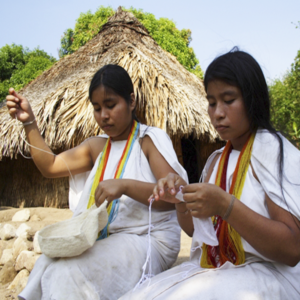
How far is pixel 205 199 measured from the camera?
1.20 metres

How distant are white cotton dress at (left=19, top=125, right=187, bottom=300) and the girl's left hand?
1.74 ft

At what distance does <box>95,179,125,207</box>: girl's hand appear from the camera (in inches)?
63.8

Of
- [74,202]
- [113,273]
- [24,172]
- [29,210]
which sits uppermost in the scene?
[74,202]

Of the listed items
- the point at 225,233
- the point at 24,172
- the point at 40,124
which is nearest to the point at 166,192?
the point at 225,233

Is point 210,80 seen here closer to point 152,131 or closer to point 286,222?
point 152,131

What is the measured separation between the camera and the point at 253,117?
1488mm

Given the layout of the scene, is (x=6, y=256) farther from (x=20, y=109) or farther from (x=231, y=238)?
(x=231, y=238)

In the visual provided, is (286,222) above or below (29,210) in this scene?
above

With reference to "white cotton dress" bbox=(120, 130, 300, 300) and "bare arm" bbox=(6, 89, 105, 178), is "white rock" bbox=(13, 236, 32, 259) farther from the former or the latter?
"white cotton dress" bbox=(120, 130, 300, 300)

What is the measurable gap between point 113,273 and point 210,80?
1.06 meters

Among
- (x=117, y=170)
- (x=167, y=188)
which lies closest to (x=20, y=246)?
(x=117, y=170)

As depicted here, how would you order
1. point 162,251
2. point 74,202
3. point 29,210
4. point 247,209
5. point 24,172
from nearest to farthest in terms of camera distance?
point 247,209, point 162,251, point 74,202, point 29,210, point 24,172

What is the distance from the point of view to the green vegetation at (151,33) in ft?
58.4

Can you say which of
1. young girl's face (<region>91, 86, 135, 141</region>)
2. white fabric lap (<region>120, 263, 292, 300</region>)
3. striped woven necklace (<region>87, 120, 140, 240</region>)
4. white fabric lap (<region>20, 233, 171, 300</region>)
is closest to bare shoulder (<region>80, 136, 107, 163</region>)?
striped woven necklace (<region>87, 120, 140, 240</region>)
